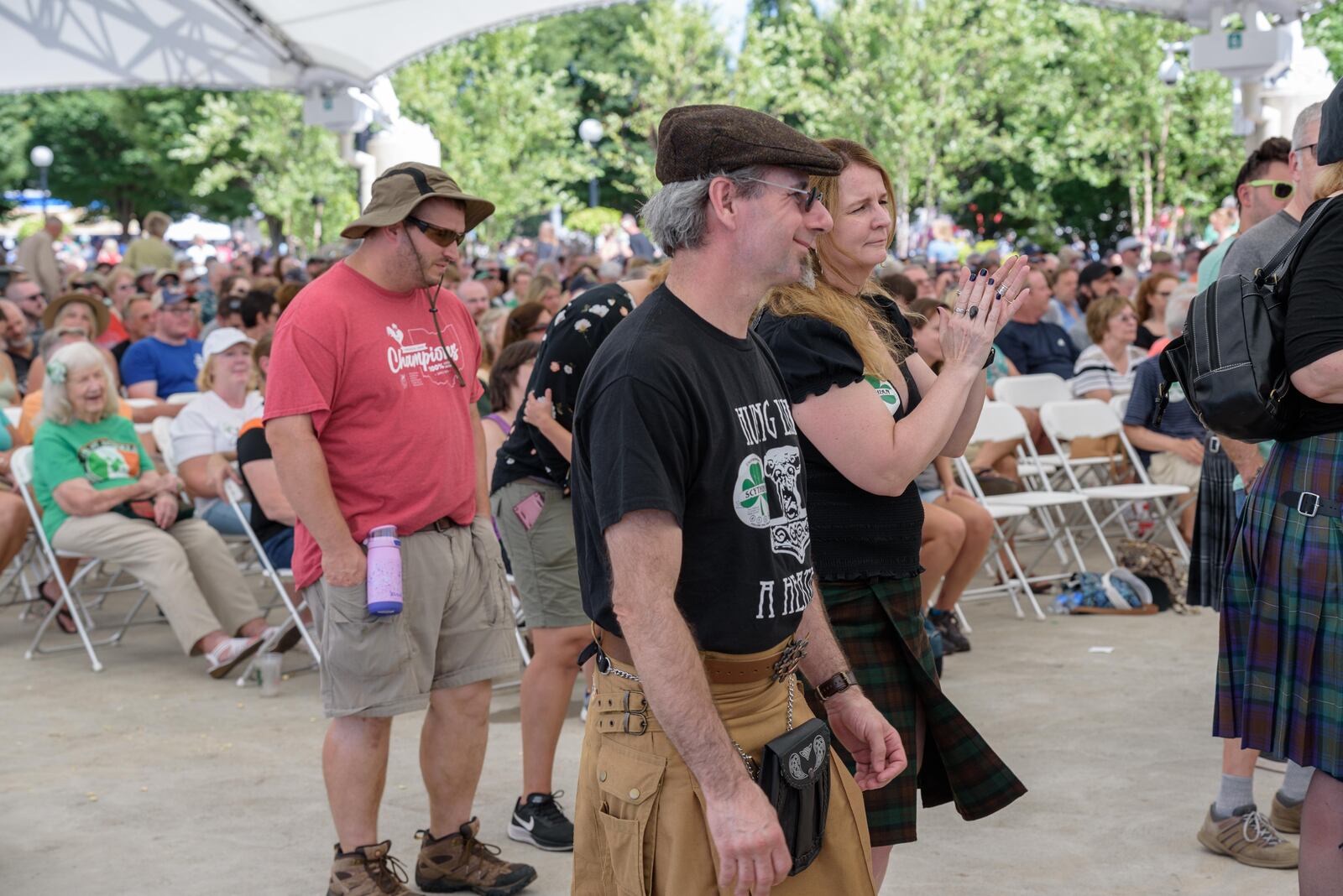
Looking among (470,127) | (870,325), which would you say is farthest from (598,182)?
(870,325)

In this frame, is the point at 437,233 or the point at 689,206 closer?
the point at 689,206

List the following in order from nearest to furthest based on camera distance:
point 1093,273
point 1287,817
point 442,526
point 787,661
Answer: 1. point 787,661
2. point 442,526
3. point 1287,817
4. point 1093,273

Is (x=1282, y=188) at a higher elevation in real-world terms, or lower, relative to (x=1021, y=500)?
higher

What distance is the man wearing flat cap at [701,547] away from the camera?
2.10 m

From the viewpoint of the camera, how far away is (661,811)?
220cm

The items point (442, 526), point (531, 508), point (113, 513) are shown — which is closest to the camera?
point (442, 526)

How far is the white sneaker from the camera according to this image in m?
6.73

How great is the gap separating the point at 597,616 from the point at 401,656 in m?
1.78

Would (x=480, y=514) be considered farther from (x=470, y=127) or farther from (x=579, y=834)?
(x=470, y=127)

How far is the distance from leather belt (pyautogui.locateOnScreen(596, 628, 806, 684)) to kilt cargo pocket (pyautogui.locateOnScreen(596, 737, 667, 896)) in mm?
141

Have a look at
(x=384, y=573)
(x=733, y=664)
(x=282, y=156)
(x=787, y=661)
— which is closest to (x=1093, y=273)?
(x=384, y=573)

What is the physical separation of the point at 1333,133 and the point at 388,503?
93.0 inches

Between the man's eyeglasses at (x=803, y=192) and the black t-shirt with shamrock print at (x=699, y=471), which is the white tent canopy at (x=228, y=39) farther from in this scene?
the black t-shirt with shamrock print at (x=699, y=471)

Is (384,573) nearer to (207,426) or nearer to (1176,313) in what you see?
(207,426)
